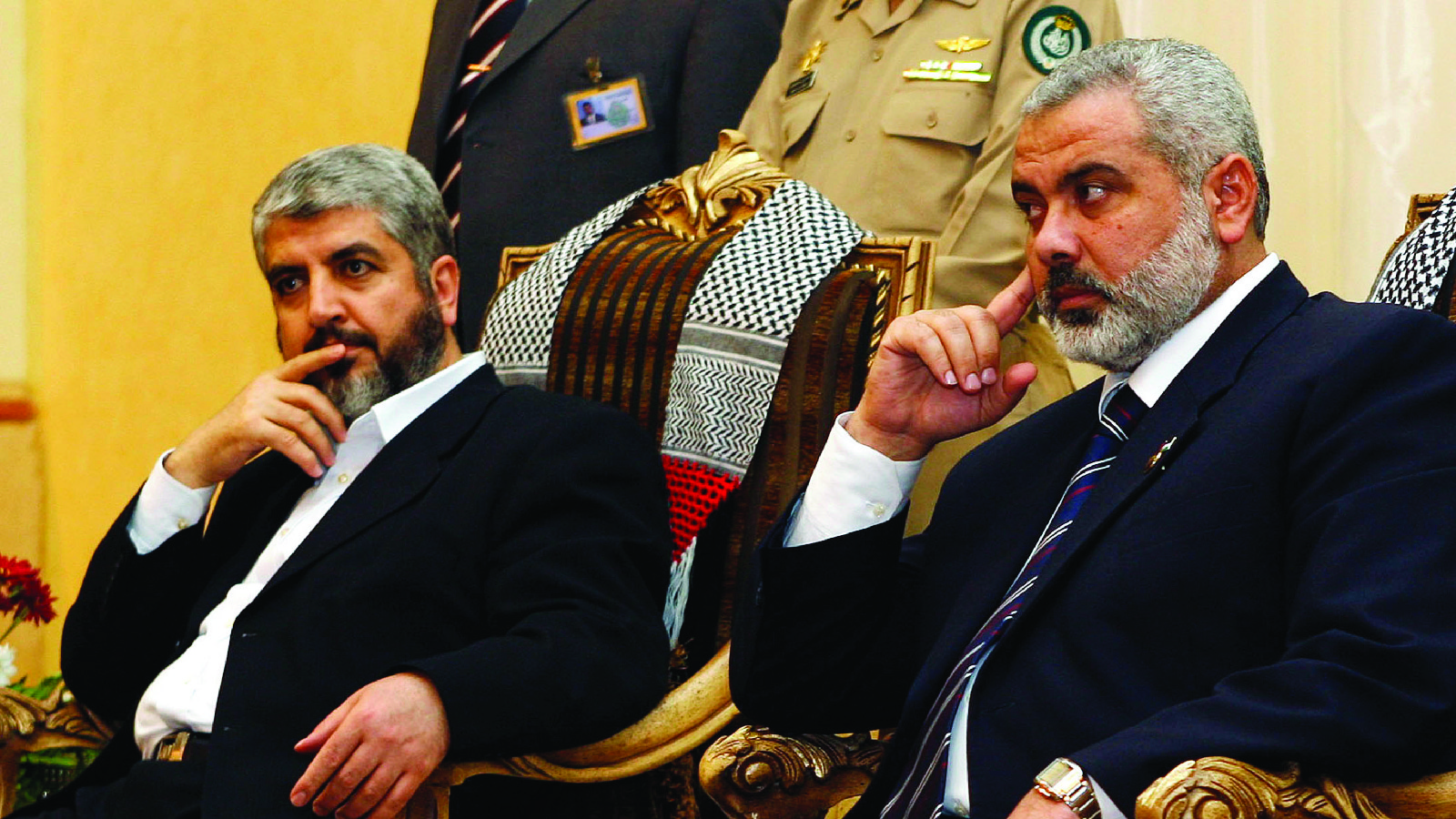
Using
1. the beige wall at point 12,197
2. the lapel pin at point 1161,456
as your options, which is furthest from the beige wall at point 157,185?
the lapel pin at point 1161,456

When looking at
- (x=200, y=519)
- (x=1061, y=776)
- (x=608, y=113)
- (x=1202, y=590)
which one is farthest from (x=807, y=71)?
(x=1061, y=776)

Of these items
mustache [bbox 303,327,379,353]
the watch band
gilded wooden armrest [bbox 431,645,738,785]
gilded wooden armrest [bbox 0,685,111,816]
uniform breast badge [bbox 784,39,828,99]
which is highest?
uniform breast badge [bbox 784,39,828,99]

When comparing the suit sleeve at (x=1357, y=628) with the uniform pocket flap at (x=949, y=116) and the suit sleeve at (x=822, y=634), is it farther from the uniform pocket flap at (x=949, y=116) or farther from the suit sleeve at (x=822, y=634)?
the uniform pocket flap at (x=949, y=116)

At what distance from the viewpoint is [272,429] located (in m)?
2.50

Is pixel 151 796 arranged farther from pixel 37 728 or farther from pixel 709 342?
pixel 709 342

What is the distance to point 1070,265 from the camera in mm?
1796

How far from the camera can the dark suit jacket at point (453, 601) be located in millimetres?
2041

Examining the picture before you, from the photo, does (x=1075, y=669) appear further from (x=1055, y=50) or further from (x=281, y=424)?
(x=1055, y=50)

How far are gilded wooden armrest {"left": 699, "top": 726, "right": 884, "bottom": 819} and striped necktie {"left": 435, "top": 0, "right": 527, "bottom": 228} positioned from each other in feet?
6.82

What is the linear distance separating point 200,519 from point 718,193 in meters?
0.95

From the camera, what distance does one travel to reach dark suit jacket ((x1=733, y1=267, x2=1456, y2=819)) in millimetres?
1358

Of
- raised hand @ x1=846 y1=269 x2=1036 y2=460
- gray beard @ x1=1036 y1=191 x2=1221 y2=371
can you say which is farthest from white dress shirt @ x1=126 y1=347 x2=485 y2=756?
gray beard @ x1=1036 y1=191 x2=1221 y2=371

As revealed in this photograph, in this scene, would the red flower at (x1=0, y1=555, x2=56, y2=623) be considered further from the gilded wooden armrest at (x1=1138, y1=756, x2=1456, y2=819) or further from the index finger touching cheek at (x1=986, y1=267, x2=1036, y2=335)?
the gilded wooden armrest at (x1=1138, y1=756, x2=1456, y2=819)

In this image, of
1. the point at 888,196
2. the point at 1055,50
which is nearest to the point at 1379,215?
the point at 1055,50
